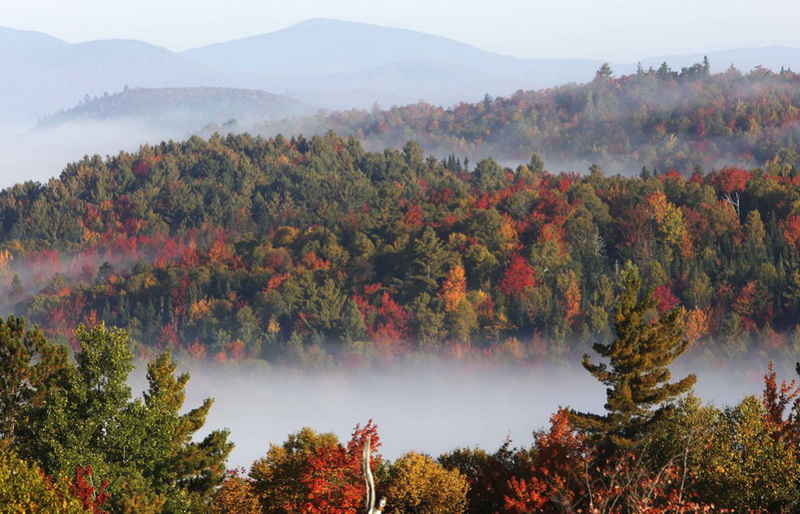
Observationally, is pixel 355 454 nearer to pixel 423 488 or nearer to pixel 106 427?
pixel 423 488

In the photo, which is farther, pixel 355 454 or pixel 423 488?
pixel 423 488

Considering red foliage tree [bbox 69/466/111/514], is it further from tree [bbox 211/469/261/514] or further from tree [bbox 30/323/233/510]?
tree [bbox 211/469/261/514]

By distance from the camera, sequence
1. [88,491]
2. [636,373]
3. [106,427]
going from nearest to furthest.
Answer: [88,491]
[106,427]
[636,373]

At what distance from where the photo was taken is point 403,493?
50625 mm

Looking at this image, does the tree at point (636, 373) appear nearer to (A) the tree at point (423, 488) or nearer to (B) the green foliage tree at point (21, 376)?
(A) the tree at point (423, 488)

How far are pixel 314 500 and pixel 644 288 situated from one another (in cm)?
15701

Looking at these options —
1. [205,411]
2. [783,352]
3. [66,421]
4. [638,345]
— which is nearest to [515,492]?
[638,345]

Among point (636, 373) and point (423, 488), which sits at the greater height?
point (636, 373)

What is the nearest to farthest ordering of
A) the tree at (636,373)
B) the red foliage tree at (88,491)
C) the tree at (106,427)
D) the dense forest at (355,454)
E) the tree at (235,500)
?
the red foliage tree at (88,491), the dense forest at (355,454), the tree at (106,427), the tree at (235,500), the tree at (636,373)

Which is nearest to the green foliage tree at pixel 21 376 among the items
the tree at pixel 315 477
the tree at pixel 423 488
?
the tree at pixel 315 477

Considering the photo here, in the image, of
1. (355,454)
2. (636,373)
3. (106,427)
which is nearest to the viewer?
(106,427)

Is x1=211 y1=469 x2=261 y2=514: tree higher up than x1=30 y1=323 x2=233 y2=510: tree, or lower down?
lower down

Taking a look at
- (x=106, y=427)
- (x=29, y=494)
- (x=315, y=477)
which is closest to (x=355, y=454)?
(x=315, y=477)

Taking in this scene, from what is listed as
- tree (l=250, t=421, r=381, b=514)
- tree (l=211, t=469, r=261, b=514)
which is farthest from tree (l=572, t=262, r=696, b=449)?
tree (l=211, t=469, r=261, b=514)
